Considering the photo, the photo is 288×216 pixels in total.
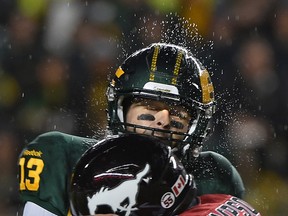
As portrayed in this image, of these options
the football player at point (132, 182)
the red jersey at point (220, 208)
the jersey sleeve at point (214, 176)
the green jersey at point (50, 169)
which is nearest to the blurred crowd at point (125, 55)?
the jersey sleeve at point (214, 176)

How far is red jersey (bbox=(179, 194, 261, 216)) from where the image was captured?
149cm

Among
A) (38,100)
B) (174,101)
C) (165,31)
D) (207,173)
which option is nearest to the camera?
(174,101)

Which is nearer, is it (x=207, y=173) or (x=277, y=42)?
(x=207, y=173)

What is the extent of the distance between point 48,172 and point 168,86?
0.43 metres

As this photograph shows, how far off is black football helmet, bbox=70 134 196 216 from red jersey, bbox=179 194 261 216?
0.08ft

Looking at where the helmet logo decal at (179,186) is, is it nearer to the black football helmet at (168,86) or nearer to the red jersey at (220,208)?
the red jersey at (220,208)

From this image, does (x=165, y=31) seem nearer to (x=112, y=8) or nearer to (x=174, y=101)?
(x=112, y=8)

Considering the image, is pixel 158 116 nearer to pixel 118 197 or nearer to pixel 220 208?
pixel 220 208

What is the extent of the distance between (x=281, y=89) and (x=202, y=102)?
59.8 inches

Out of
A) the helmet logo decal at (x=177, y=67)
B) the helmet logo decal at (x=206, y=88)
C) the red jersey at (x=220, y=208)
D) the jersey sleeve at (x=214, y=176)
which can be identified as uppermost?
the helmet logo decal at (x=177, y=67)

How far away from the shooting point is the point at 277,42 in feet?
12.4

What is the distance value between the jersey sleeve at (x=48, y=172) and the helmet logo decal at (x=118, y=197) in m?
0.65

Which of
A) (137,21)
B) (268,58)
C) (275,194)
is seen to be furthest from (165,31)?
(275,194)

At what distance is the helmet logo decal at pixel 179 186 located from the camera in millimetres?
1467
